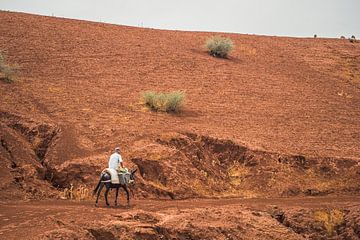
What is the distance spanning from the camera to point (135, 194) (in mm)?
15156

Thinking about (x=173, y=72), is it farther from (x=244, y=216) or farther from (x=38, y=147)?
(x=244, y=216)

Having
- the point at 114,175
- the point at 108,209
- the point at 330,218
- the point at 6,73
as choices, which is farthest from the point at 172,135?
the point at 6,73

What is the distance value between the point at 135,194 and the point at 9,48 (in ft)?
41.5

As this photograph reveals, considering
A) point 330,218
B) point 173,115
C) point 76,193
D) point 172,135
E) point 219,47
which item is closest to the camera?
point 330,218

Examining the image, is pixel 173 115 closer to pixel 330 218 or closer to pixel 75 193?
pixel 75 193

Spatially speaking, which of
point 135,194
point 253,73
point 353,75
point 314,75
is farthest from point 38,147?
point 353,75

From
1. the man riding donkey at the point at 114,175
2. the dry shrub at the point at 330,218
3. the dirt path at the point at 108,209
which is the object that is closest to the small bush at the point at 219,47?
the dirt path at the point at 108,209

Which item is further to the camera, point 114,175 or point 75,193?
point 75,193

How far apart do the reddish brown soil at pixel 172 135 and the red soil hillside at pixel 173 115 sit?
0.16 feet

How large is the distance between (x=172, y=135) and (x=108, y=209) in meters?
4.84

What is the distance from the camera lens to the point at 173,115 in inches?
799

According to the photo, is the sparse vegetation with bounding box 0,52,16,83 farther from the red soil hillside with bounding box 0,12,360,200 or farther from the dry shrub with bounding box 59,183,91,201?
the dry shrub with bounding box 59,183,91,201

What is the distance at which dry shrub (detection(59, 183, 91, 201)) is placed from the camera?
14.7 m

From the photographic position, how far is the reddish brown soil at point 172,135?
12.9m
